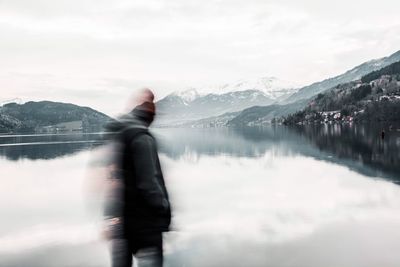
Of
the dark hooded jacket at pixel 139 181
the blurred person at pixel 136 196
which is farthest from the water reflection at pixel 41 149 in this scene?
the dark hooded jacket at pixel 139 181

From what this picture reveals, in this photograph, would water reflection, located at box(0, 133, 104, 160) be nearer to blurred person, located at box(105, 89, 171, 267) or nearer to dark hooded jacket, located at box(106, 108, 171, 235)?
blurred person, located at box(105, 89, 171, 267)

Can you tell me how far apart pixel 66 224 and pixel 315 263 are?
12056mm

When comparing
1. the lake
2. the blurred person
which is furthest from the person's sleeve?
the lake

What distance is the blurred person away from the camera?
784cm

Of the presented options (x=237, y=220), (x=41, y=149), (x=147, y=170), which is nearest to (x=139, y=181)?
(x=147, y=170)

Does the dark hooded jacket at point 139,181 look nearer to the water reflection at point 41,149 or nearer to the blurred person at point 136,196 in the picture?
the blurred person at point 136,196

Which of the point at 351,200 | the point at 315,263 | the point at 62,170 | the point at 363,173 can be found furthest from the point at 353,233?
the point at 62,170

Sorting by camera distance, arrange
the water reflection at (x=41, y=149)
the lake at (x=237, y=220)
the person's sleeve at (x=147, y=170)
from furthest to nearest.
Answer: the water reflection at (x=41, y=149), the lake at (x=237, y=220), the person's sleeve at (x=147, y=170)

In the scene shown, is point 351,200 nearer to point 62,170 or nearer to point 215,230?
point 215,230

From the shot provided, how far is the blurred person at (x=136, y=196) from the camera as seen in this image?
25.7 feet

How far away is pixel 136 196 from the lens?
313 inches

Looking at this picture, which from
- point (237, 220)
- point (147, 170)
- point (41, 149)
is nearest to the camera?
point (147, 170)

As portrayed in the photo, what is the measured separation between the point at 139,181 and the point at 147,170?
22 cm

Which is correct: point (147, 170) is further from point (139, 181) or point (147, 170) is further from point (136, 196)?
point (136, 196)
